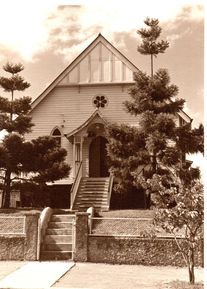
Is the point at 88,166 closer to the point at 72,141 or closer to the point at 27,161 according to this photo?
the point at 72,141

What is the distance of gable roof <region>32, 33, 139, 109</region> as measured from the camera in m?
26.8

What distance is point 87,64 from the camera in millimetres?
27484

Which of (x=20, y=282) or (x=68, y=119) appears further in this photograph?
(x=68, y=119)

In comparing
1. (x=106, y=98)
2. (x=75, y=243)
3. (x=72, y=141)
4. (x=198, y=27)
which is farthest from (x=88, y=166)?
(x=198, y=27)

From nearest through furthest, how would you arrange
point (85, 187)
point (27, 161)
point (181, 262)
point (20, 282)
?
1. point (20, 282)
2. point (181, 262)
3. point (27, 161)
4. point (85, 187)

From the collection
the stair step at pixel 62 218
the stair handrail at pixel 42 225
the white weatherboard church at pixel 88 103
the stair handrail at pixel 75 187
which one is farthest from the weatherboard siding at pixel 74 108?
the stair handrail at pixel 42 225

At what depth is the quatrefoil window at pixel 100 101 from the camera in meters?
27.5

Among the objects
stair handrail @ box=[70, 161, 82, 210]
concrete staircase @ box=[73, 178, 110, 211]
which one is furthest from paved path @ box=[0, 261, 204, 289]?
stair handrail @ box=[70, 161, 82, 210]

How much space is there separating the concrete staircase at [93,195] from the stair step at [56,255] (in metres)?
5.86

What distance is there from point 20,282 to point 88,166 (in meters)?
14.6

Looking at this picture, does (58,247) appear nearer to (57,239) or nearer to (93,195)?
(57,239)

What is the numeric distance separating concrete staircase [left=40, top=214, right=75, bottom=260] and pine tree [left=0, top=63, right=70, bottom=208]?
15.1ft

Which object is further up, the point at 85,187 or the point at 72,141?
the point at 72,141

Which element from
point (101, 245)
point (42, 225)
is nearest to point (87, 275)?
point (101, 245)
